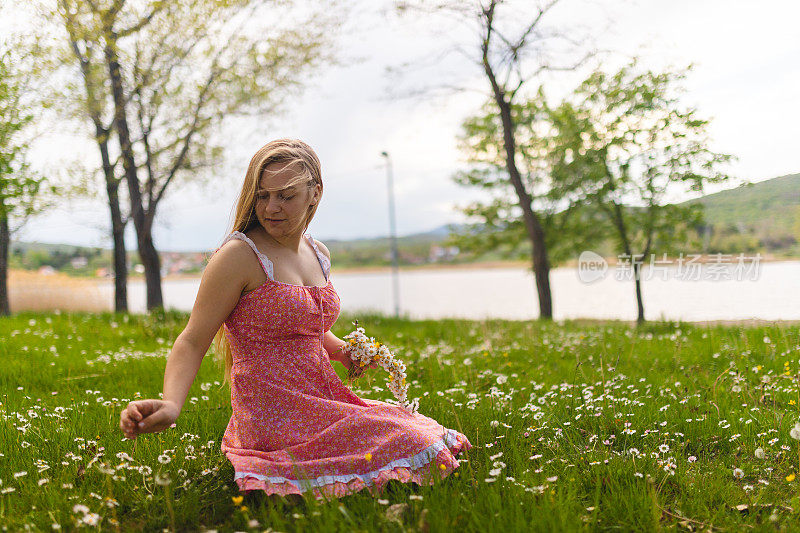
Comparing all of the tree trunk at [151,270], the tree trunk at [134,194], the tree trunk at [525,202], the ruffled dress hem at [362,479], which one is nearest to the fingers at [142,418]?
the ruffled dress hem at [362,479]

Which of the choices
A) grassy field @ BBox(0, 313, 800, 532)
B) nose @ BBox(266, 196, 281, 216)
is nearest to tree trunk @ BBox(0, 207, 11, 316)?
grassy field @ BBox(0, 313, 800, 532)

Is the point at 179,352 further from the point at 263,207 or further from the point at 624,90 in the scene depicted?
the point at 624,90

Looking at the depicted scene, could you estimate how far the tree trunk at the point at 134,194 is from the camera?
41.2 feet

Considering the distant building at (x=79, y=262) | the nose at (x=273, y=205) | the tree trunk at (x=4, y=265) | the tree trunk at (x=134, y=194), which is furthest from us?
the distant building at (x=79, y=262)

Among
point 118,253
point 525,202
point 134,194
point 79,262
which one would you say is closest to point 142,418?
point 525,202

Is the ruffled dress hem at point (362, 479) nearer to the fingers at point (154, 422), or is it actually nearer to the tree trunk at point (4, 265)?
the fingers at point (154, 422)

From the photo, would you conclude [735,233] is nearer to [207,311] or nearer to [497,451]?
[497,451]

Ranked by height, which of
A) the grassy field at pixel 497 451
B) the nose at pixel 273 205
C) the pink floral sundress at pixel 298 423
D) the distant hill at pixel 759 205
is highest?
the distant hill at pixel 759 205

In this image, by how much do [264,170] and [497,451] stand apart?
80.3 inches

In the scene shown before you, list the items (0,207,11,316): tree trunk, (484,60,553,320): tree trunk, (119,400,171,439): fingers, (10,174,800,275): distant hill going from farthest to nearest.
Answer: (484,60,553,320): tree trunk, (0,207,11,316): tree trunk, (10,174,800,275): distant hill, (119,400,171,439): fingers

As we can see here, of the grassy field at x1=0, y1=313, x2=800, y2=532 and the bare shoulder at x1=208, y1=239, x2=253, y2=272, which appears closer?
the grassy field at x1=0, y1=313, x2=800, y2=532

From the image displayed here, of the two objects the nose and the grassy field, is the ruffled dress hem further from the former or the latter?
the nose

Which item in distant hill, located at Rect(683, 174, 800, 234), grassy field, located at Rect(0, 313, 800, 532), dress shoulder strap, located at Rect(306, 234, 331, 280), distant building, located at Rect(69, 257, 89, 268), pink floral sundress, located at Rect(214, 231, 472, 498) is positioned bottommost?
grassy field, located at Rect(0, 313, 800, 532)

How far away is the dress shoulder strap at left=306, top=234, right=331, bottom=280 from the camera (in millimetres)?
3352
